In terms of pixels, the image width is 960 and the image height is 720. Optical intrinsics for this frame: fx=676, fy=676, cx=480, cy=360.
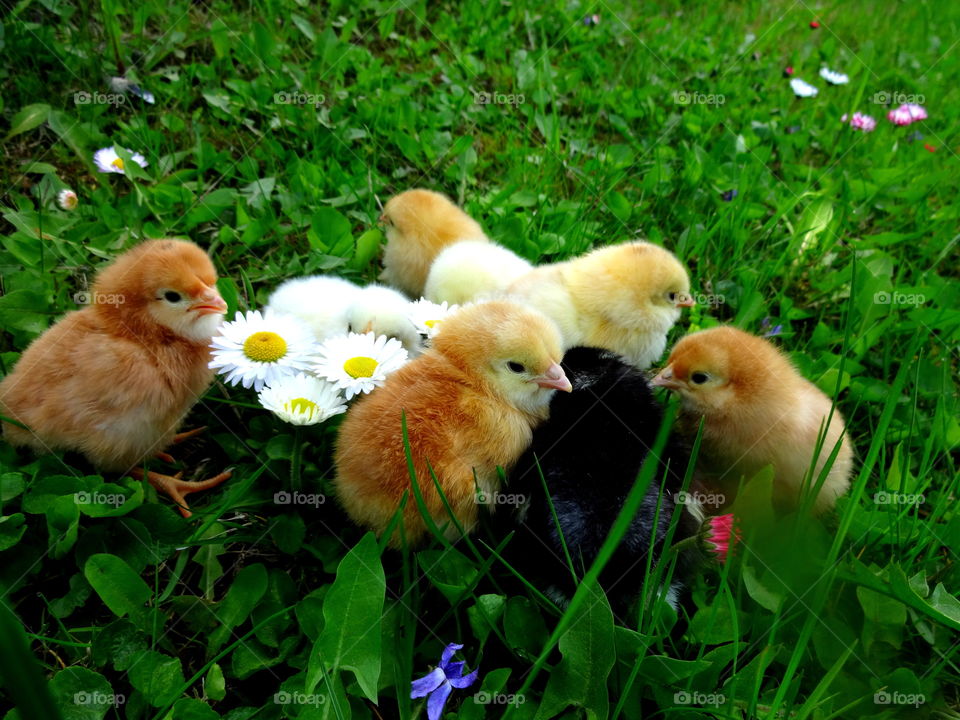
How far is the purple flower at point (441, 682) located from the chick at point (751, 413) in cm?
105

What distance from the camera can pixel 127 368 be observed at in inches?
80.6

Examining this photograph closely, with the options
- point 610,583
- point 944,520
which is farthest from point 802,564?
point 944,520

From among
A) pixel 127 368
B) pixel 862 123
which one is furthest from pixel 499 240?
pixel 862 123

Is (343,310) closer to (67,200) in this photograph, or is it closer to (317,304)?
(317,304)

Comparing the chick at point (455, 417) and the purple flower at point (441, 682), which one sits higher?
the chick at point (455, 417)

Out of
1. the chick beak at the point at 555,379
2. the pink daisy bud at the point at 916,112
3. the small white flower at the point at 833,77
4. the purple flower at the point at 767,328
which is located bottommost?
the purple flower at the point at 767,328

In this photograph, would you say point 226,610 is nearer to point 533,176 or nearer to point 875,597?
point 875,597

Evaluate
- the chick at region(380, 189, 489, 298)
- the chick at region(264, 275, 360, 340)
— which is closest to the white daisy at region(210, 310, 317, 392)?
the chick at region(264, 275, 360, 340)

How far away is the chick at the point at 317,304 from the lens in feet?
8.13

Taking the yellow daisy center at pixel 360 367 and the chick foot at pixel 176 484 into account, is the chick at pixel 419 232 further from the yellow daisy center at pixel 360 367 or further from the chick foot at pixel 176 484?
the chick foot at pixel 176 484

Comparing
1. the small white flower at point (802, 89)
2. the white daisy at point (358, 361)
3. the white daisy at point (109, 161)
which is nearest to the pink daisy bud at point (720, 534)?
the white daisy at point (358, 361)

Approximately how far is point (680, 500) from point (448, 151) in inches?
96.8

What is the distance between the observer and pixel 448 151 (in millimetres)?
3570

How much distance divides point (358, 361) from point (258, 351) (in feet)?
1.05
